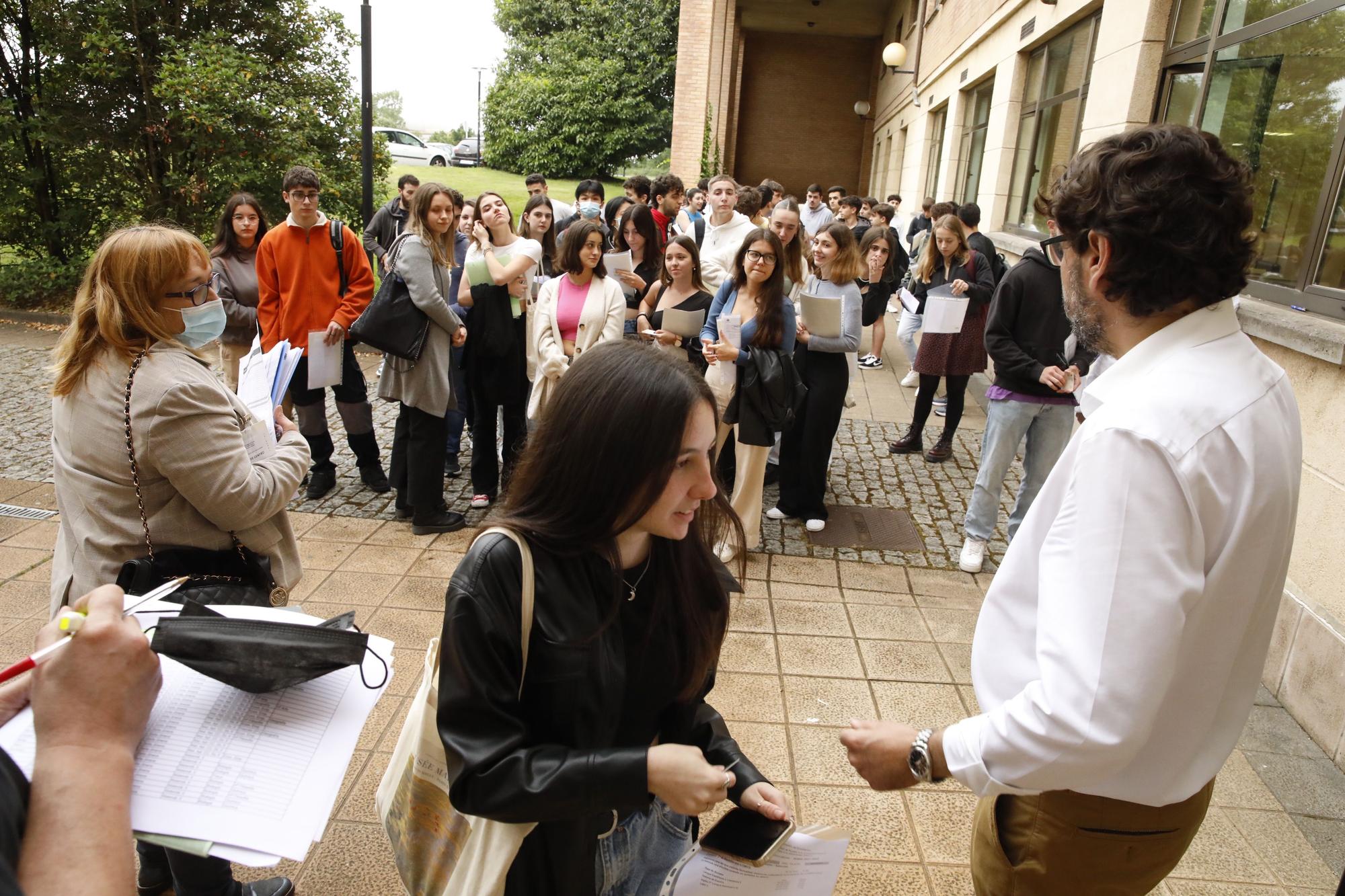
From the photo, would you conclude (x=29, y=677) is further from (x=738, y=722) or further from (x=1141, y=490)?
(x=738, y=722)

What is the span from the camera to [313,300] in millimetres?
5797

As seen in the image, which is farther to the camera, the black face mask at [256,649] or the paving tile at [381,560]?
the paving tile at [381,560]

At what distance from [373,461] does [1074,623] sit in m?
5.52

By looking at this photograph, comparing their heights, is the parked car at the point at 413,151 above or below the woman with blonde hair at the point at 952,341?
above

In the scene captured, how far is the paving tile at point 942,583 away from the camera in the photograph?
16.3 ft

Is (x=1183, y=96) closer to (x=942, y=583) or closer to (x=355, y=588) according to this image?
(x=942, y=583)

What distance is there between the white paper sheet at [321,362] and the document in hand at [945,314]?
4355mm

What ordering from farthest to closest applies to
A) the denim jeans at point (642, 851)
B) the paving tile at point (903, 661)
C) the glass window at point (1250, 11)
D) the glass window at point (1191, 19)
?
the glass window at point (1191, 19) → the glass window at point (1250, 11) → the paving tile at point (903, 661) → the denim jeans at point (642, 851)

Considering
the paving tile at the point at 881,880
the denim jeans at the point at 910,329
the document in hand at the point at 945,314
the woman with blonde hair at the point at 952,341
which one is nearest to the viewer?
the paving tile at the point at 881,880

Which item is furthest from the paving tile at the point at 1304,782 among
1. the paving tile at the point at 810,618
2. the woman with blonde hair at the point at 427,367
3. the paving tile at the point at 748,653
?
the woman with blonde hair at the point at 427,367

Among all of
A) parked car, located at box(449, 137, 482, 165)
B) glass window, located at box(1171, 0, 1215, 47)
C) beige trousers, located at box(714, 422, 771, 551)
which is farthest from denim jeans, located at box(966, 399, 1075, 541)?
parked car, located at box(449, 137, 482, 165)

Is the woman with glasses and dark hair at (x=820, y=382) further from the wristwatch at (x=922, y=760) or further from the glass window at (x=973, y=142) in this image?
the glass window at (x=973, y=142)

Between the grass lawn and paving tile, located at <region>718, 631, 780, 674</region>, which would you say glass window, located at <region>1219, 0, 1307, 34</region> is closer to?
paving tile, located at <region>718, 631, 780, 674</region>

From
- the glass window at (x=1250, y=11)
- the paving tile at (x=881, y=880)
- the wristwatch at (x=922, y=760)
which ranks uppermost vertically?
the glass window at (x=1250, y=11)
